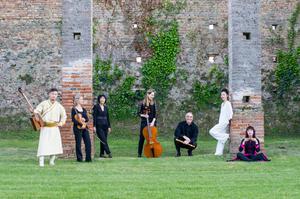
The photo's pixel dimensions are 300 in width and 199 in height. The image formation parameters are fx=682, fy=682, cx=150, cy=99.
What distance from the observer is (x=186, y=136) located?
15.7 m

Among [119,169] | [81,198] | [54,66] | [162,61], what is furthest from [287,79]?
[81,198]

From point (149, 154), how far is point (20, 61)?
8.18 m

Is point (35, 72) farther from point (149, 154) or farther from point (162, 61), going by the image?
point (149, 154)

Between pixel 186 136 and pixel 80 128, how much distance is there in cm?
292

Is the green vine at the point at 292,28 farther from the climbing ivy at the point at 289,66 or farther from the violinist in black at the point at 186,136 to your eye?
the violinist in black at the point at 186,136

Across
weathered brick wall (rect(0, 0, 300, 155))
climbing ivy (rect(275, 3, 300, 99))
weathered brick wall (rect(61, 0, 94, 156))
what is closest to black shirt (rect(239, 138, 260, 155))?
weathered brick wall (rect(61, 0, 94, 156))

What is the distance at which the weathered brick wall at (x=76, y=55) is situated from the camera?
14562 mm

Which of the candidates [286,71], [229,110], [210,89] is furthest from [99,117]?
[286,71]

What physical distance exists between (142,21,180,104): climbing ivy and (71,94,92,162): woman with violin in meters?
8.12

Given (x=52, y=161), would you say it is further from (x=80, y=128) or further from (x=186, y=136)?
(x=186, y=136)

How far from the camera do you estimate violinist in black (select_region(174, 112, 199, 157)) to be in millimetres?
15477

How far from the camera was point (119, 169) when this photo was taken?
472 inches

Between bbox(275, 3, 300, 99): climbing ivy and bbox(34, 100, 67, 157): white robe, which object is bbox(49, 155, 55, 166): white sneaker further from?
bbox(275, 3, 300, 99): climbing ivy

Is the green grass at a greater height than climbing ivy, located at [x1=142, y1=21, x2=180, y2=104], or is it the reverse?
climbing ivy, located at [x1=142, y1=21, x2=180, y2=104]
